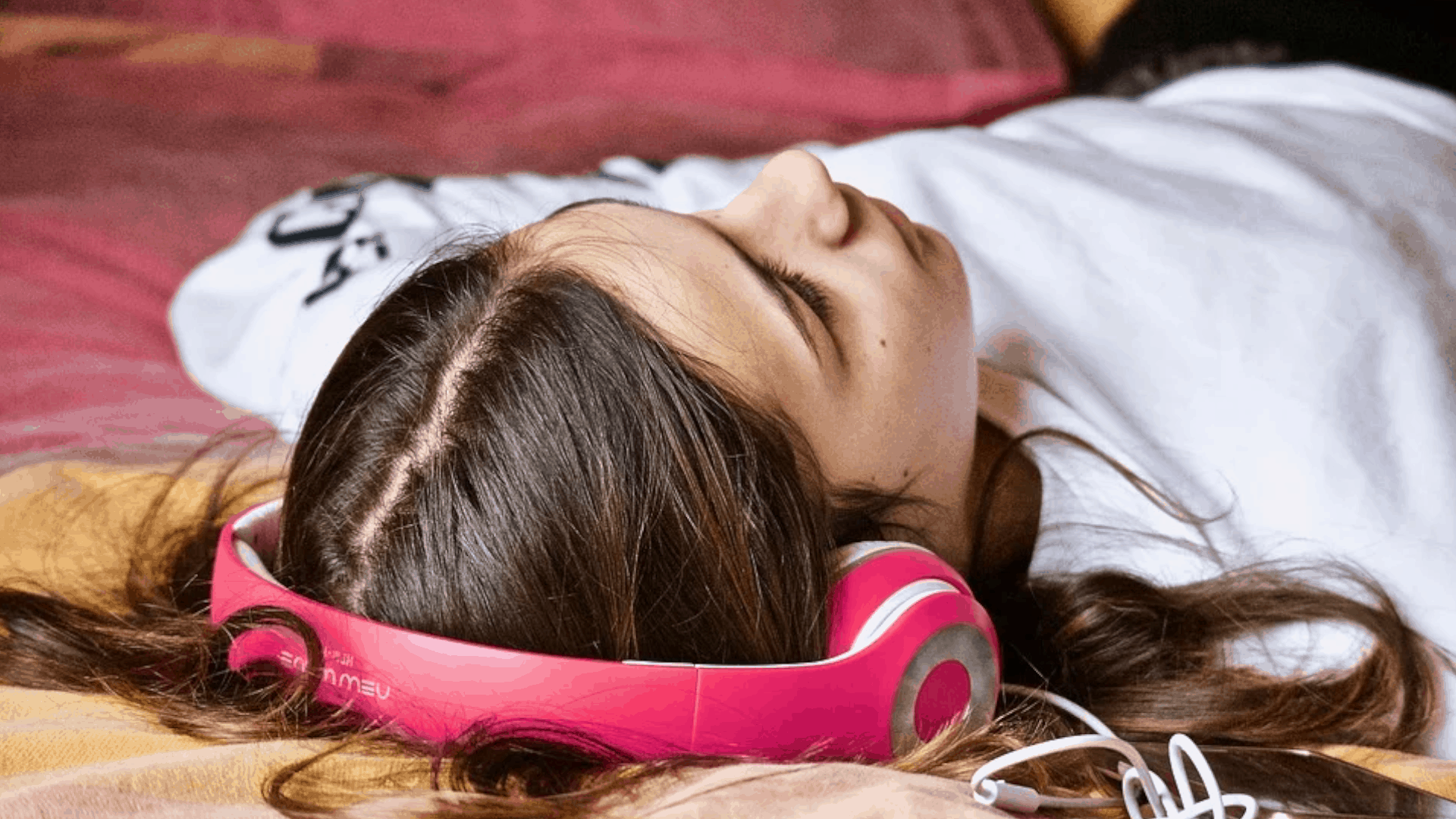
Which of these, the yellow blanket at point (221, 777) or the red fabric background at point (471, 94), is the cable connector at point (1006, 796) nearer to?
the yellow blanket at point (221, 777)

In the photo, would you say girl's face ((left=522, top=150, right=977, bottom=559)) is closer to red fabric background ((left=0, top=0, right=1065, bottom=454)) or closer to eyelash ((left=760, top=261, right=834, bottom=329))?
eyelash ((left=760, top=261, right=834, bottom=329))

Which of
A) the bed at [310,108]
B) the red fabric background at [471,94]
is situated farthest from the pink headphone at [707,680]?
the red fabric background at [471,94]

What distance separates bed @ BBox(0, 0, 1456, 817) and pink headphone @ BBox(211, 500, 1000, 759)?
47 centimetres

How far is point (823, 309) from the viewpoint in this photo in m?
0.75

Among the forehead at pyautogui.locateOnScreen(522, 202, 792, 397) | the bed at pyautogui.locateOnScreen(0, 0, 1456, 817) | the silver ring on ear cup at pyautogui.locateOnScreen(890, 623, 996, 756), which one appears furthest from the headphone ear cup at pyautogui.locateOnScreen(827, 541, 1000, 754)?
the bed at pyautogui.locateOnScreen(0, 0, 1456, 817)

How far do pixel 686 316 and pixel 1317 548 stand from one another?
52 centimetres

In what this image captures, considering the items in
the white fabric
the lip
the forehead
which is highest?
the forehead

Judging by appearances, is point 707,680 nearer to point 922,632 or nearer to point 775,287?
point 922,632

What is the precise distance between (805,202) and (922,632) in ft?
1.03

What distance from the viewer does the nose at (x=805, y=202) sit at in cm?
78

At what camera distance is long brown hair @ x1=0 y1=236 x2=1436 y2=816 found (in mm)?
627

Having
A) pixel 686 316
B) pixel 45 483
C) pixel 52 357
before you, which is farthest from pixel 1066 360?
pixel 52 357

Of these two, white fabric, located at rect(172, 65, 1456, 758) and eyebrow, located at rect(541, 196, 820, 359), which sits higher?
eyebrow, located at rect(541, 196, 820, 359)

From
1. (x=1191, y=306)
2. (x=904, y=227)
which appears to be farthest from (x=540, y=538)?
(x=1191, y=306)
